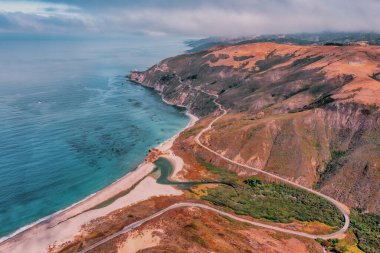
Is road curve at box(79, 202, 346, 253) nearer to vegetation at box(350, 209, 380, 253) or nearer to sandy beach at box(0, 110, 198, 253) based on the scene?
vegetation at box(350, 209, 380, 253)

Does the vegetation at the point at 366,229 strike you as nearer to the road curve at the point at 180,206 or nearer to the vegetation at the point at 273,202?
the vegetation at the point at 273,202

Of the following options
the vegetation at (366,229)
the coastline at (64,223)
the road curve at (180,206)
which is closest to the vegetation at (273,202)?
the vegetation at (366,229)

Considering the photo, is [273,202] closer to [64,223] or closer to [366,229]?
[366,229]


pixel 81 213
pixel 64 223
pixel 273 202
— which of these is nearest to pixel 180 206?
pixel 81 213

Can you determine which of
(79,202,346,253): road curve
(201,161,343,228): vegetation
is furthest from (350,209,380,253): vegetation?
(79,202,346,253): road curve

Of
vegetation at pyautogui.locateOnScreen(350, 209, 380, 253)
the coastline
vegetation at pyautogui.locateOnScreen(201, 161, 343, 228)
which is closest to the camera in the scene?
the coastline
